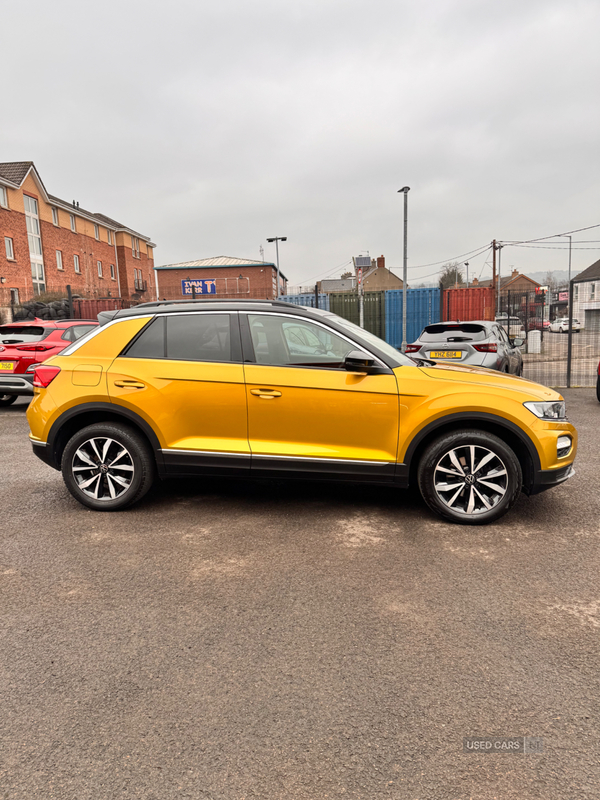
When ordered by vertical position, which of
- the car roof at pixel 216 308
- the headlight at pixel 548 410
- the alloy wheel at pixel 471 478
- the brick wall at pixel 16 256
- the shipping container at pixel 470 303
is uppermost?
the brick wall at pixel 16 256

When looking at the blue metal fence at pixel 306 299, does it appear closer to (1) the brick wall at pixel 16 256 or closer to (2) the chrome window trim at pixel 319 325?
(2) the chrome window trim at pixel 319 325

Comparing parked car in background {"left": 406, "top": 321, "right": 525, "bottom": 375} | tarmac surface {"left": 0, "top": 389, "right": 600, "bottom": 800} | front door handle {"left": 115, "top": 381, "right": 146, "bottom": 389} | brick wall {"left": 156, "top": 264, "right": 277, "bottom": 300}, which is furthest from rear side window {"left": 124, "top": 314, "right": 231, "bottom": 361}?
brick wall {"left": 156, "top": 264, "right": 277, "bottom": 300}

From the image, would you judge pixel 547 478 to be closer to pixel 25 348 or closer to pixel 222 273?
pixel 25 348

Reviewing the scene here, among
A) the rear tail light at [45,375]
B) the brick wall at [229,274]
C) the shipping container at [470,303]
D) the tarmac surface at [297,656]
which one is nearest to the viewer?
the tarmac surface at [297,656]

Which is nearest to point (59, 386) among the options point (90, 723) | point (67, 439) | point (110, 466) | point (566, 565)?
point (67, 439)

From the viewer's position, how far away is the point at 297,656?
102 inches

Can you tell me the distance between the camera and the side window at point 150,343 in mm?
4555

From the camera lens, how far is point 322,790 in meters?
1.84

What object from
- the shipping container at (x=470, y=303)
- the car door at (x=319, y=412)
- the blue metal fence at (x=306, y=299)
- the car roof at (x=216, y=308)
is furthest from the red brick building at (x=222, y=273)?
the car door at (x=319, y=412)

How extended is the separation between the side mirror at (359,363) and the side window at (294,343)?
0.36 feet

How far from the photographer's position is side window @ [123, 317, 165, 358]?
14.9 feet

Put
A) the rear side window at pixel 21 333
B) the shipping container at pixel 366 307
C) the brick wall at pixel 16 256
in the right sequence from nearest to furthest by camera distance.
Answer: the rear side window at pixel 21 333 → the shipping container at pixel 366 307 → the brick wall at pixel 16 256

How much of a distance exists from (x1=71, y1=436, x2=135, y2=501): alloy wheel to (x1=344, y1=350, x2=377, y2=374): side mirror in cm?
199

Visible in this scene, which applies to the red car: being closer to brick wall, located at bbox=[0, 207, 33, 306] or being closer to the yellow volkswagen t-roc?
the yellow volkswagen t-roc
